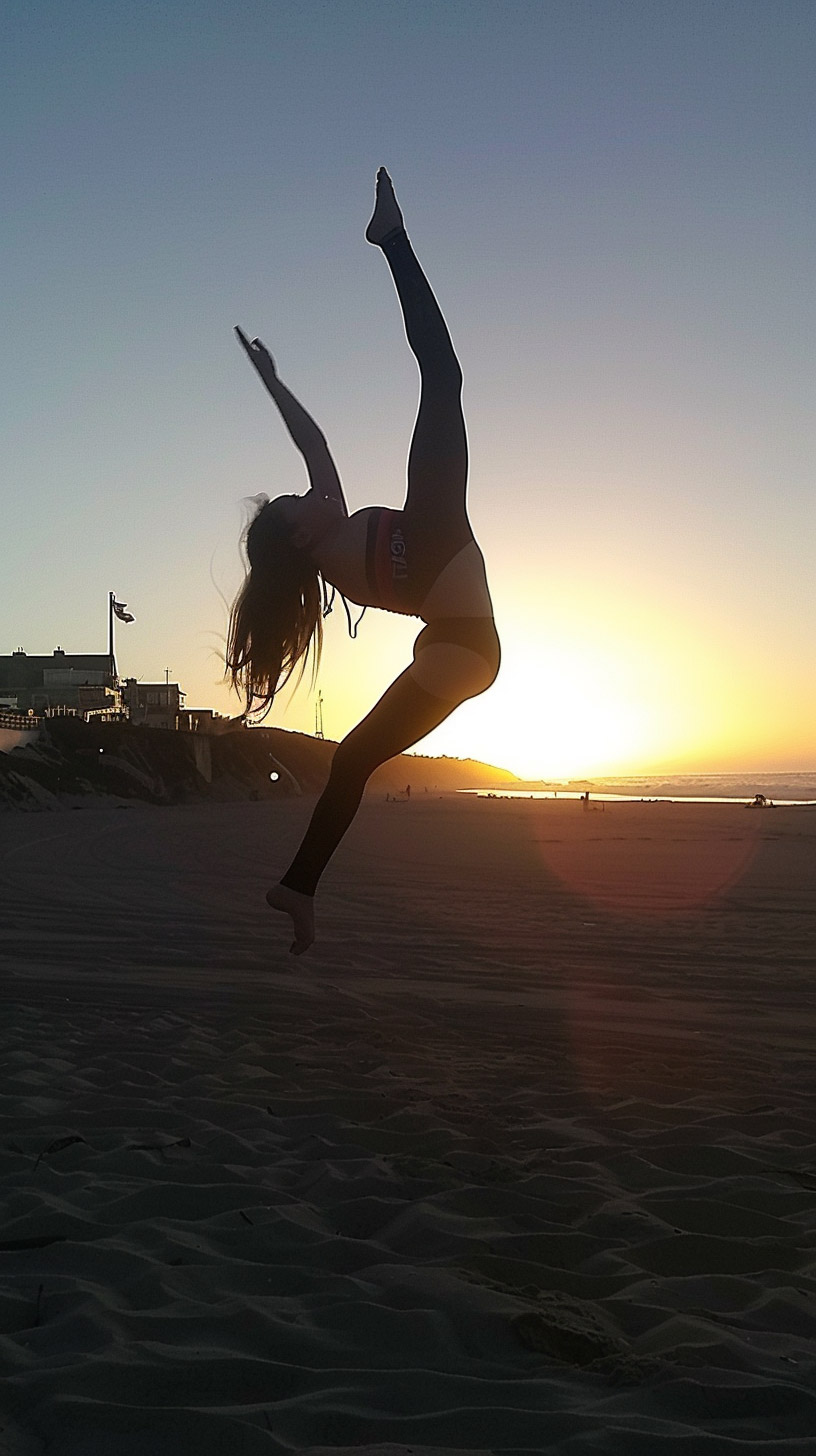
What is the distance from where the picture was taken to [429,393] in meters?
3.12

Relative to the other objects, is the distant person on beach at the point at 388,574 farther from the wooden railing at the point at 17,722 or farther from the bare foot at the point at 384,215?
the wooden railing at the point at 17,722

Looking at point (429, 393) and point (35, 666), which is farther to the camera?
point (35, 666)

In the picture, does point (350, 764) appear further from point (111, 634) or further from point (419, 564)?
point (111, 634)

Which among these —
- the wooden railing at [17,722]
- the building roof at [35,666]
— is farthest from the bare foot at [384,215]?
the building roof at [35,666]

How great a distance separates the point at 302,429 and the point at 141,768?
5047cm

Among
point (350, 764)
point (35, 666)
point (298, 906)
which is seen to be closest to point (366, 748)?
point (350, 764)

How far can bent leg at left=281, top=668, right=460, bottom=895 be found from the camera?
315 cm

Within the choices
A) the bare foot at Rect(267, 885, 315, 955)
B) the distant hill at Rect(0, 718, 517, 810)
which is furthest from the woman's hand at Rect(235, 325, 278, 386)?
the distant hill at Rect(0, 718, 517, 810)

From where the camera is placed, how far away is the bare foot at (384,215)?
3.29 metres

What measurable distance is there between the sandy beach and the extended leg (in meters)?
1.91

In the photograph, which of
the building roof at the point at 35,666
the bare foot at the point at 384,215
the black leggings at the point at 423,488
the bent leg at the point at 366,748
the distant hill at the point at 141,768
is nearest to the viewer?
the black leggings at the point at 423,488

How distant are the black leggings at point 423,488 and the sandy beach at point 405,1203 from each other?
1233 millimetres

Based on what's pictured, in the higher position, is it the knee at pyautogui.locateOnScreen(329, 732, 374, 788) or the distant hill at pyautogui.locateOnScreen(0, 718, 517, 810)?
the distant hill at pyautogui.locateOnScreen(0, 718, 517, 810)

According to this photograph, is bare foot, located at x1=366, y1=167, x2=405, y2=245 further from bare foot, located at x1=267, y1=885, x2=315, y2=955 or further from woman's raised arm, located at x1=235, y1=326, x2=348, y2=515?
bare foot, located at x1=267, y1=885, x2=315, y2=955
